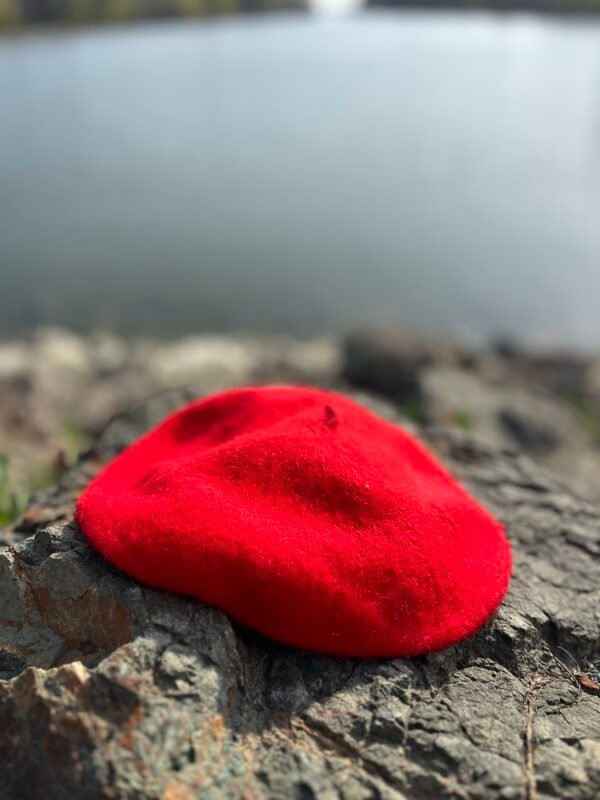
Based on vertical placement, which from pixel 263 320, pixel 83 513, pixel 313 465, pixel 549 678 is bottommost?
pixel 263 320

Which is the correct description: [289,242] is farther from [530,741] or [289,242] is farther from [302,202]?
[530,741]

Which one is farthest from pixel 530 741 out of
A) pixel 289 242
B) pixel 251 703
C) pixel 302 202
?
pixel 302 202

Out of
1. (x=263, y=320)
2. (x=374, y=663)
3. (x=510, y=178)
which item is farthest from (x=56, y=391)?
(x=510, y=178)

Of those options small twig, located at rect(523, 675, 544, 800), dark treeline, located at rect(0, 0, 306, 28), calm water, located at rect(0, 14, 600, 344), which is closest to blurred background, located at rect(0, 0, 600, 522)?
calm water, located at rect(0, 14, 600, 344)

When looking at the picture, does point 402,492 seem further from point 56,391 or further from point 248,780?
point 56,391

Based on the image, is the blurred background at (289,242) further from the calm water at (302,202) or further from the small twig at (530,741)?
the small twig at (530,741)

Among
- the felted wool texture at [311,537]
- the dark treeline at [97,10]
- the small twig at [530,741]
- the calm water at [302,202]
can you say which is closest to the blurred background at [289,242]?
the calm water at [302,202]

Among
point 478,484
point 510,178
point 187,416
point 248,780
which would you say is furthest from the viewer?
point 510,178
